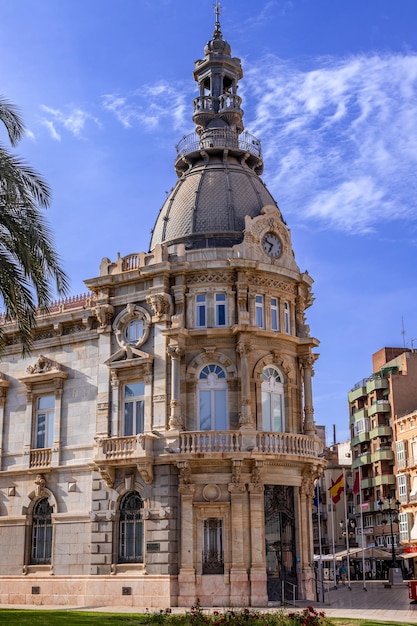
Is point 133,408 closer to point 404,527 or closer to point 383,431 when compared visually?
point 404,527

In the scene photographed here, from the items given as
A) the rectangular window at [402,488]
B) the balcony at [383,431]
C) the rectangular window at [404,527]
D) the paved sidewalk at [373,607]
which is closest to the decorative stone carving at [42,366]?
the paved sidewalk at [373,607]

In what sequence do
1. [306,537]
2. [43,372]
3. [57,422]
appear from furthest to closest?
[43,372] < [57,422] < [306,537]

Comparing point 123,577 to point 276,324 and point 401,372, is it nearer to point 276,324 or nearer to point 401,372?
point 276,324

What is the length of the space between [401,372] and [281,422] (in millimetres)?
45400

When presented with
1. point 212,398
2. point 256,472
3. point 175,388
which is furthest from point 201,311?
point 256,472

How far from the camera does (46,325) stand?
41.7 meters

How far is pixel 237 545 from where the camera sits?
33938 mm

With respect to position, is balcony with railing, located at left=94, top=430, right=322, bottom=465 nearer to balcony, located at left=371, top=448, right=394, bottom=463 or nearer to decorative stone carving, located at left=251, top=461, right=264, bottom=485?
decorative stone carving, located at left=251, top=461, right=264, bottom=485

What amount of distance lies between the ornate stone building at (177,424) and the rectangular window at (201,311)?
6 centimetres

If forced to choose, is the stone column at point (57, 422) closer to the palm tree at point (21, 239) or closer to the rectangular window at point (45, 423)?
the rectangular window at point (45, 423)

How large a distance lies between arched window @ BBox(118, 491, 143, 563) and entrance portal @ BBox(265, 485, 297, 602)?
5.54 m

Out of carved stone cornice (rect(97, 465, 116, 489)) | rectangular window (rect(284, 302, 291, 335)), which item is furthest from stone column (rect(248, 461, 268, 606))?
rectangular window (rect(284, 302, 291, 335))

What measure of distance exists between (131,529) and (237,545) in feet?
16.7

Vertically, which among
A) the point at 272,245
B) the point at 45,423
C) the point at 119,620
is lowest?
the point at 119,620
